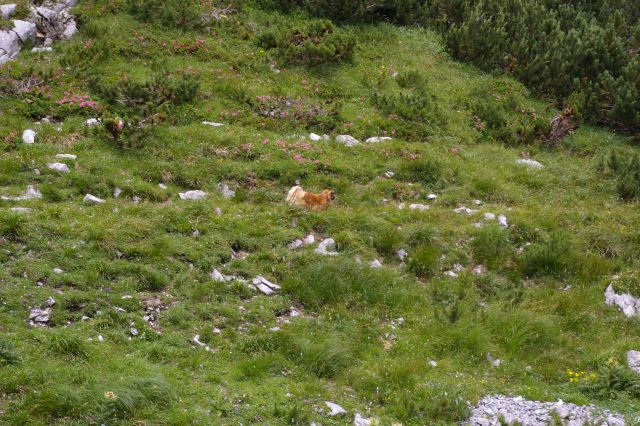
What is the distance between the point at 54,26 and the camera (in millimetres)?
18453

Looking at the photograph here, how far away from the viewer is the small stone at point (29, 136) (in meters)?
13.7

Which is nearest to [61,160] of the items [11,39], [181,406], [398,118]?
[11,39]

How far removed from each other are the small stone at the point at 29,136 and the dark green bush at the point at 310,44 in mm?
8111

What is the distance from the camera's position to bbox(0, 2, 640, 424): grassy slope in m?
8.15

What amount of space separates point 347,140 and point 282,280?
640 cm

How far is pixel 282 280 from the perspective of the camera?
35.8ft

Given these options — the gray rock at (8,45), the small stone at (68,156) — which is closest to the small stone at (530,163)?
the small stone at (68,156)

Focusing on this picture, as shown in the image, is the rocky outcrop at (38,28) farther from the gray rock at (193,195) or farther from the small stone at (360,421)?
the small stone at (360,421)

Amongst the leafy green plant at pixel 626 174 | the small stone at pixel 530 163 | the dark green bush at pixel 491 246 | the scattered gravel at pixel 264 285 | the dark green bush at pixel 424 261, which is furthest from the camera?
the small stone at pixel 530 163

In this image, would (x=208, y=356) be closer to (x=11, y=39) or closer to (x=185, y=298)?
(x=185, y=298)

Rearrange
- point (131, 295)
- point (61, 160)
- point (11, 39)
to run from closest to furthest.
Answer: point (131, 295), point (61, 160), point (11, 39)

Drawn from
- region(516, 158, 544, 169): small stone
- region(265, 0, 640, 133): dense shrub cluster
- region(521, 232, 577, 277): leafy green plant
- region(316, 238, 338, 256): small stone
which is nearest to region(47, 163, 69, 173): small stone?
region(316, 238, 338, 256): small stone

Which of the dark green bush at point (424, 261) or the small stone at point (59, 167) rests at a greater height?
the small stone at point (59, 167)

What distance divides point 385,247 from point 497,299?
2348 mm
